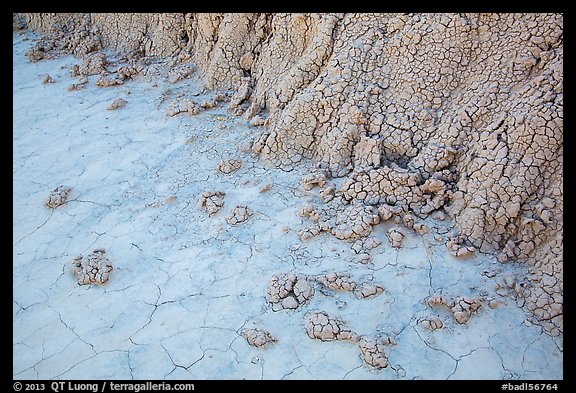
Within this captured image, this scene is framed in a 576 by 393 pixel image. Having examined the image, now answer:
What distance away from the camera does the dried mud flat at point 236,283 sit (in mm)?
2443

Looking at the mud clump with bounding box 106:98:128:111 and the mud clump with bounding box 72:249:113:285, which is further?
the mud clump with bounding box 106:98:128:111

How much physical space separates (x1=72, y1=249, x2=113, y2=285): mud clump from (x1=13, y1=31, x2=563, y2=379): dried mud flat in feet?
0.15

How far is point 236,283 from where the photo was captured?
2.87 meters

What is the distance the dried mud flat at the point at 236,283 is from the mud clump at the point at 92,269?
0.04 m

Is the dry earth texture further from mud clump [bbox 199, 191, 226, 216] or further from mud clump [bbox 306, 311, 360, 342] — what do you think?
mud clump [bbox 199, 191, 226, 216]

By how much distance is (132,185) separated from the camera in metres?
3.75

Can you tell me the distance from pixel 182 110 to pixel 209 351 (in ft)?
8.48

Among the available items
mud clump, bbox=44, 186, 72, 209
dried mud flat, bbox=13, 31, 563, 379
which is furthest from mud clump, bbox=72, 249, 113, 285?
mud clump, bbox=44, 186, 72, 209

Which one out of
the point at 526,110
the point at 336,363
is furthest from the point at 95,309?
the point at 526,110

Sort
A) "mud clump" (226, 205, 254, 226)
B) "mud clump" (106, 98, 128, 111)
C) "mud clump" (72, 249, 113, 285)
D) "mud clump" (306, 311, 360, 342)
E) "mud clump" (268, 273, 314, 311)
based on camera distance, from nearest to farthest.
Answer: "mud clump" (306, 311, 360, 342) → "mud clump" (268, 273, 314, 311) → "mud clump" (72, 249, 113, 285) → "mud clump" (226, 205, 254, 226) → "mud clump" (106, 98, 128, 111)

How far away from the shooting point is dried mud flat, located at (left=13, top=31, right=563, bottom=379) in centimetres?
244

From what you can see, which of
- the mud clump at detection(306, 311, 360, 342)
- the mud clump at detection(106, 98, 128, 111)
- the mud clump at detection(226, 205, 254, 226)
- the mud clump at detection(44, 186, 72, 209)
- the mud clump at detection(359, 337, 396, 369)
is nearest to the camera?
the mud clump at detection(359, 337, 396, 369)

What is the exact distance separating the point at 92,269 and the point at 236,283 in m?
0.96

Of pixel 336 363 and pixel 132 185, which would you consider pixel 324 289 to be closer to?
pixel 336 363
